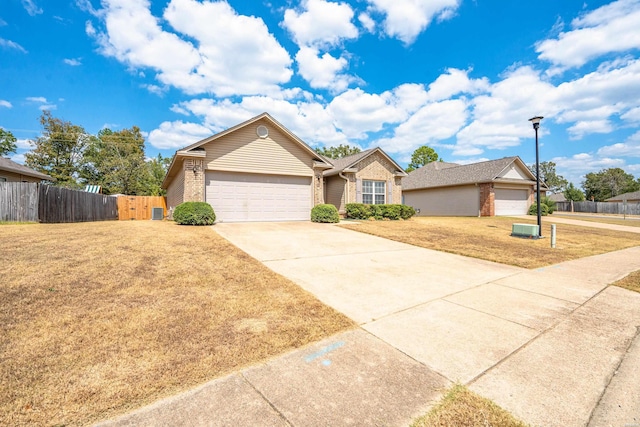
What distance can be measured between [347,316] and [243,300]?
1.65 metres

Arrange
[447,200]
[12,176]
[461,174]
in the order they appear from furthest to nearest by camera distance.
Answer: [447,200] < [461,174] < [12,176]

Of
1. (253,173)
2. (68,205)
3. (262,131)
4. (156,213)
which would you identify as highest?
(262,131)

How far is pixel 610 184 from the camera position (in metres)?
65.6

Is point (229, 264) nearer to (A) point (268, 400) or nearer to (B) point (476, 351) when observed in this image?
(A) point (268, 400)

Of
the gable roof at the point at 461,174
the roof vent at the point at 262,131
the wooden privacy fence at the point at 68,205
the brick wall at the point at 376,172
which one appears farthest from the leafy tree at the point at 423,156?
the wooden privacy fence at the point at 68,205

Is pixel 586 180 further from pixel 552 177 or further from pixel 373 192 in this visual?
pixel 373 192

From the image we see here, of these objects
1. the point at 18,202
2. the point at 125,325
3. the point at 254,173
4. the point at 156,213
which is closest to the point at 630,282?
the point at 125,325

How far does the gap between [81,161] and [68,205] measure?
31.5 metres

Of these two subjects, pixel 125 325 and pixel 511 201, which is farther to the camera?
pixel 511 201

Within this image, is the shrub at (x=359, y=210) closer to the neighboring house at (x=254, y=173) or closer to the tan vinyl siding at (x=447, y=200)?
the neighboring house at (x=254, y=173)

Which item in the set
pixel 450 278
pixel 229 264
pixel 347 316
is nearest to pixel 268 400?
pixel 347 316

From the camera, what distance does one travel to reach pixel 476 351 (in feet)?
10.3

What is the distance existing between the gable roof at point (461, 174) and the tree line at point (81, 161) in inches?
1228

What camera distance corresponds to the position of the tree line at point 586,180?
52344 mm
